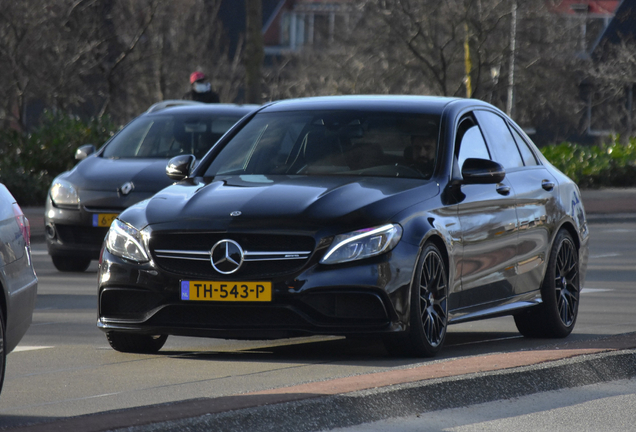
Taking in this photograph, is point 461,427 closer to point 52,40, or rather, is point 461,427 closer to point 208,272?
point 208,272

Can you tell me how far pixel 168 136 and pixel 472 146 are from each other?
609 cm

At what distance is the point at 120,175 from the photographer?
13148mm

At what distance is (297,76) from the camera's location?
1583 inches

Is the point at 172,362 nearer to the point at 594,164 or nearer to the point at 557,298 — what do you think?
the point at 557,298

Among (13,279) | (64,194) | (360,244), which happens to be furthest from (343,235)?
(64,194)

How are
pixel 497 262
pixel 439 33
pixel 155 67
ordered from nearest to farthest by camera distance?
pixel 497 262
pixel 439 33
pixel 155 67

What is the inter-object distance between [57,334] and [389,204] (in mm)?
2820

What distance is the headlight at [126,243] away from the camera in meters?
7.43

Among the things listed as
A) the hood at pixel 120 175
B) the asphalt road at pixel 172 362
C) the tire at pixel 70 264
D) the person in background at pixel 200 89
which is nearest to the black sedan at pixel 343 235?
the asphalt road at pixel 172 362

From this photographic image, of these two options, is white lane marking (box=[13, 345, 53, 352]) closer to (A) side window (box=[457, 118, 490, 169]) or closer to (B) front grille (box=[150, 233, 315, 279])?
(B) front grille (box=[150, 233, 315, 279])

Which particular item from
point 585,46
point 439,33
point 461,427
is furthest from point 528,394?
point 585,46

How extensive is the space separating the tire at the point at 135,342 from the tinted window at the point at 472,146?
213 centimetres

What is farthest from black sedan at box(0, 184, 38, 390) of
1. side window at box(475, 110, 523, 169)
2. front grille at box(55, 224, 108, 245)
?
→ front grille at box(55, 224, 108, 245)

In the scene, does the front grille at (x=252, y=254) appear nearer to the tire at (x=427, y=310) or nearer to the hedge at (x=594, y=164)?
the tire at (x=427, y=310)
